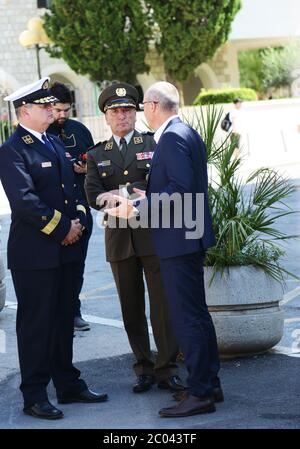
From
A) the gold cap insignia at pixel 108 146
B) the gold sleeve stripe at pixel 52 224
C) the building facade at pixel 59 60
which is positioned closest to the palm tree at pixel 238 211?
the gold cap insignia at pixel 108 146

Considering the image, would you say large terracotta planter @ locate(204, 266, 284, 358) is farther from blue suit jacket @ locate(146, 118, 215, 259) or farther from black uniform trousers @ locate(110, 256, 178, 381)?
blue suit jacket @ locate(146, 118, 215, 259)

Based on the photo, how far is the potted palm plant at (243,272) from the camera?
22.8 ft

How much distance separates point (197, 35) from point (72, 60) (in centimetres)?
424

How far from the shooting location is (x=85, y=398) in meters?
6.28

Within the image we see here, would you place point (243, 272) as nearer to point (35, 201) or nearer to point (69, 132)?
point (35, 201)

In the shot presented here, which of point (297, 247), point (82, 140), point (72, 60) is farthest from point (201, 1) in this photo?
point (82, 140)

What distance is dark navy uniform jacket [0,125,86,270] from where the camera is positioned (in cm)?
595

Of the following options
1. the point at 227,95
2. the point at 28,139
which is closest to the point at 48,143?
the point at 28,139

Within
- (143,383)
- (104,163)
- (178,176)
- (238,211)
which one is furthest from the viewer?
(238,211)

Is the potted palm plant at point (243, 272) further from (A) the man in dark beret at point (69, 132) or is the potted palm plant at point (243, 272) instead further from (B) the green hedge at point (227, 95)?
(B) the green hedge at point (227, 95)

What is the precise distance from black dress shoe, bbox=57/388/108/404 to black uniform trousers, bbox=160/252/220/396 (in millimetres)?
683

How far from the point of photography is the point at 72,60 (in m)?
34.2

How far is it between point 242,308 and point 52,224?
167cm

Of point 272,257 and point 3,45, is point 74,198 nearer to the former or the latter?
point 272,257
